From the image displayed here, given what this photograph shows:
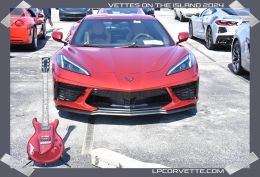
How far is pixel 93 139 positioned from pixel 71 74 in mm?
966

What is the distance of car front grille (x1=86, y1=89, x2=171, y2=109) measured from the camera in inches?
212

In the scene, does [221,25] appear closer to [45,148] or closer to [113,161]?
[113,161]

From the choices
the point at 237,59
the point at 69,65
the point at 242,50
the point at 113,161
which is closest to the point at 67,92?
the point at 69,65

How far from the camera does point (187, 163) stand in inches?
176

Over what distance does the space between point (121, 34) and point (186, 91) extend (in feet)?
5.43

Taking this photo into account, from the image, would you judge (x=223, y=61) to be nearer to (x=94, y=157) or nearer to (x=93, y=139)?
(x=93, y=139)

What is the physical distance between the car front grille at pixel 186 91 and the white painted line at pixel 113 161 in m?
1.46

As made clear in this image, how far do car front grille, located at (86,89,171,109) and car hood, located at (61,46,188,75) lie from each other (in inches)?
12.9

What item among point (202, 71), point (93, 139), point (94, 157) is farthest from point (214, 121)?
point (202, 71)

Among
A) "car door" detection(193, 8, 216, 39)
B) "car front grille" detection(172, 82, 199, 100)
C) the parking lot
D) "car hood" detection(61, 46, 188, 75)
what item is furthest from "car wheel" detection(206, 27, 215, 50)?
"car front grille" detection(172, 82, 199, 100)

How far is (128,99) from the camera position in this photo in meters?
5.40

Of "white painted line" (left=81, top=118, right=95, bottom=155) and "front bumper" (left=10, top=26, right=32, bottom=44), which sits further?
"front bumper" (left=10, top=26, right=32, bottom=44)

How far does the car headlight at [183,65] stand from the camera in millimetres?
5673

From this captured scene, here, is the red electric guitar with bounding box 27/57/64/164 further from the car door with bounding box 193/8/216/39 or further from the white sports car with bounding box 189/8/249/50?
the car door with bounding box 193/8/216/39
